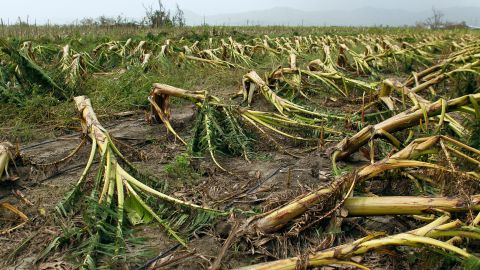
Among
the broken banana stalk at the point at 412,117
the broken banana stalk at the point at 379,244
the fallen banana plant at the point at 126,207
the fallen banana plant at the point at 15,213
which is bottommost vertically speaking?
the fallen banana plant at the point at 15,213

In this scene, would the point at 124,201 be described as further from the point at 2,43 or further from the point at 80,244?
the point at 2,43

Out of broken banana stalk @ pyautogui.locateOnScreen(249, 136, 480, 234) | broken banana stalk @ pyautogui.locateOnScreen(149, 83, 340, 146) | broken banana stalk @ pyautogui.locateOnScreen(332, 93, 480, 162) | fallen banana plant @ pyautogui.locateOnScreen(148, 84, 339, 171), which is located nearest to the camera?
broken banana stalk @ pyautogui.locateOnScreen(249, 136, 480, 234)

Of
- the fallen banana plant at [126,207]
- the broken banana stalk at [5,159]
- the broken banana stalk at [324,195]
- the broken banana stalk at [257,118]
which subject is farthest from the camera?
the broken banana stalk at [257,118]

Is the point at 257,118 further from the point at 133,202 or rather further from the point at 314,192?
the point at 314,192

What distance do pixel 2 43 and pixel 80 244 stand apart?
8.50 ft

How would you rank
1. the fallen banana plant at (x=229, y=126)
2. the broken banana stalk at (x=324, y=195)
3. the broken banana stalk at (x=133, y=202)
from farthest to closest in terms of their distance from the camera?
1. the fallen banana plant at (x=229, y=126)
2. the broken banana stalk at (x=133, y=202)
3. the broken banana stalk at (x=324, y=195)

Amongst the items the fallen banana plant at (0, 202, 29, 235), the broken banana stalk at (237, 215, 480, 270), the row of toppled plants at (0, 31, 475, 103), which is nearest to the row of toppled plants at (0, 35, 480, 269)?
the broken banana stalk at (237, 215, 480, 270)

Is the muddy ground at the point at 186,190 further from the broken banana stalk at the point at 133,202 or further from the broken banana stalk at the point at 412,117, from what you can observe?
the broken banana stalk at the point at 412,117

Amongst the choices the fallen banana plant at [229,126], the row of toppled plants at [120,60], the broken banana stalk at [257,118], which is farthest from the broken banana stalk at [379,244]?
the row of toppled plants at [120,60]

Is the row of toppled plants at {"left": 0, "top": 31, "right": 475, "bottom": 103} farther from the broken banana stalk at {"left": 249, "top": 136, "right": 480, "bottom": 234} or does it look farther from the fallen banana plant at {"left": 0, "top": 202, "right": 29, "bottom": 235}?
the broken banana stalk at {"left": 249, "top": 136, "right": 480, "bottom": 234}

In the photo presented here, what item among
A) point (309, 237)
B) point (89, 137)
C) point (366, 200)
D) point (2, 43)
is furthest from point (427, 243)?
point (2, 43)

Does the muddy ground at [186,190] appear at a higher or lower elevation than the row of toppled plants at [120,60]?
lower

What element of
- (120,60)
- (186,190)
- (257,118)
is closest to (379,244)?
(186,190)

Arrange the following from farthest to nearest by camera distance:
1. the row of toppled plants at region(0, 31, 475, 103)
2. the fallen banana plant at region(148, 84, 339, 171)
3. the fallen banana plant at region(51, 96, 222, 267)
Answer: the row of toppled plants at region(0, 31, 475, 103), the fallen banana plant at region(148, 84, 339, 171), the fallen banana plant at region(51, 96, 222, 267)
